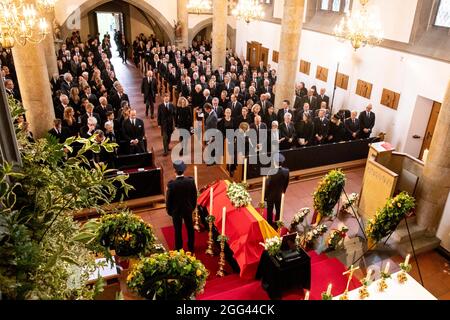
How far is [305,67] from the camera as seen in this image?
15.6 meters

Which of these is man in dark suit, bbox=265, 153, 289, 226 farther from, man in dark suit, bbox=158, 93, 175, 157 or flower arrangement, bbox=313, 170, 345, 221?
man in dark suit, bbox=158, 93, 175, 157

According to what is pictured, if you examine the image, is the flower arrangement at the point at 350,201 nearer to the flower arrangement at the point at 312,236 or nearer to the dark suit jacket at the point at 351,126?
the flower arrangement at the point at 312,236

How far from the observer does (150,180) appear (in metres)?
7.71

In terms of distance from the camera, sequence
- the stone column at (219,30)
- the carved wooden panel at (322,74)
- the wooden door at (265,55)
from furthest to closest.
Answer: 1. the wooden door at (265,55)
2. the stone column at (219,30)
3. the carved wooden panel at (322,74)

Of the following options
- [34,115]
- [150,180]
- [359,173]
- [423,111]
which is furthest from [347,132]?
[34,115]

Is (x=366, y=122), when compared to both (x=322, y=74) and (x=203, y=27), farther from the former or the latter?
(x=203, y=27)

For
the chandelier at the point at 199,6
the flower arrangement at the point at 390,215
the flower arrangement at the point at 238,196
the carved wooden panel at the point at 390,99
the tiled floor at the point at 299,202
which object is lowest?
the tiled floor at the point at 299,202

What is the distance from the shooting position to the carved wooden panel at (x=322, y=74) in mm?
14258

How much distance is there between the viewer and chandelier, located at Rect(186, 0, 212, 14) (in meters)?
21.3

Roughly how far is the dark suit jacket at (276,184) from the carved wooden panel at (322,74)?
28.3 feet

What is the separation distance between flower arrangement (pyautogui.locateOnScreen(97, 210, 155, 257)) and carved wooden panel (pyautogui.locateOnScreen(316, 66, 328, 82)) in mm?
11412

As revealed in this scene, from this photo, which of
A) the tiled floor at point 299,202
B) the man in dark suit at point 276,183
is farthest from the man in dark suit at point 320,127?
the man in dark suit at point 276,183

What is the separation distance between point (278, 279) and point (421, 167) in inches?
162

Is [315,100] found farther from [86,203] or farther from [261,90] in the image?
[86,203]
